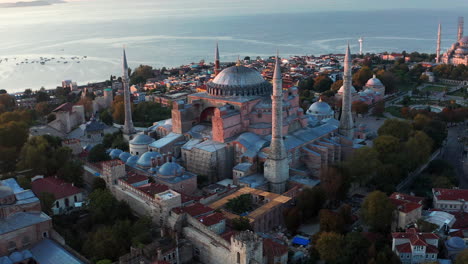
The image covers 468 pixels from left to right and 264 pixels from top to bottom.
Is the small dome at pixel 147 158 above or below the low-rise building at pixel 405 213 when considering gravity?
above

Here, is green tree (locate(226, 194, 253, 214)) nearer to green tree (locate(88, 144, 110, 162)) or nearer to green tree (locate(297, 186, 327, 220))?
green tree (locate(297, 186, 327, 220))

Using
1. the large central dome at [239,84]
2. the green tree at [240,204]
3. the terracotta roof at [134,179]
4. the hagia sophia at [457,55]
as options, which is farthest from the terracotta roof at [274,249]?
the hagia sophia at [457,55]

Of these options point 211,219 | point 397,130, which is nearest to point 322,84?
point 397,130

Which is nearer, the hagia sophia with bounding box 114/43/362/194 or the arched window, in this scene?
the arched window

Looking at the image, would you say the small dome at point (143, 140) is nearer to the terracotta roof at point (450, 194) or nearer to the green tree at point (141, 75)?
the terracotta roof at point (450, 194)

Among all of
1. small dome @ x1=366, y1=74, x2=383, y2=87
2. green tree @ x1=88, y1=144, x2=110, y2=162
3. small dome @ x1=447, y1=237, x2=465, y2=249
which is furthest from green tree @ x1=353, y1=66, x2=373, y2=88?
small dome @ x1=447, y1=237, x2=465, y2=249

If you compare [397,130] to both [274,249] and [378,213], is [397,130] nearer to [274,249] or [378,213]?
[378,213]
